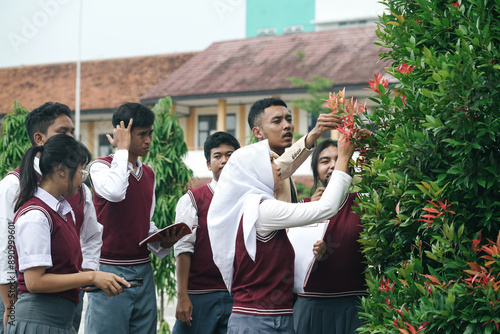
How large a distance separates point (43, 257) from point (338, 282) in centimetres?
171

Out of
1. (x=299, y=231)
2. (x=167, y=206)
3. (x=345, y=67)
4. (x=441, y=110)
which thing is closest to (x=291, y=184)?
(x=299, y=231)

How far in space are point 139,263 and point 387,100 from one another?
234 cm

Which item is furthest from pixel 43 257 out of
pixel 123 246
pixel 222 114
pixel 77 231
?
pixel 222 114

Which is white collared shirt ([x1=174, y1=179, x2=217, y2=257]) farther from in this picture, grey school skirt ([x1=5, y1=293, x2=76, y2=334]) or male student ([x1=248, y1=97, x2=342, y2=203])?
grey school skirt ([x1=5, y1=293, x2=76, y2=334])

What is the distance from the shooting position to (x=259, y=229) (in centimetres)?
349

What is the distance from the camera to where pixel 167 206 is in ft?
28.7

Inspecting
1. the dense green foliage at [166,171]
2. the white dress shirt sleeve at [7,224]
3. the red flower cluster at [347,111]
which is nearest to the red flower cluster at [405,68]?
the red flower cluster at [347,111]

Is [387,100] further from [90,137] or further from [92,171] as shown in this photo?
[90,137]

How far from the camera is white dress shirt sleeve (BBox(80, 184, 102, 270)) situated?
4.27m

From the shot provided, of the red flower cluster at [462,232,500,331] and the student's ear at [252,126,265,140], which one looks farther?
the student's ear at [252,126,265,140]

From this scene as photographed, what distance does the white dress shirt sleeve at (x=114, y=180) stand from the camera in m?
4.41

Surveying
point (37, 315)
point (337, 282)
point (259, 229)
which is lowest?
point (37, 315)

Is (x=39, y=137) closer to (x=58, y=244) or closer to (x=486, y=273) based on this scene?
(x=58, y=244)

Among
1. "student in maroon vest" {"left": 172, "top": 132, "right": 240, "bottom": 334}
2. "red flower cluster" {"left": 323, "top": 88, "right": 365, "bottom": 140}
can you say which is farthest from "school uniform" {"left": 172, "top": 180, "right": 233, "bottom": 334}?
"red flower cluster" {"left": 323, "top": 88, "right": 365, "bottom": 140}
